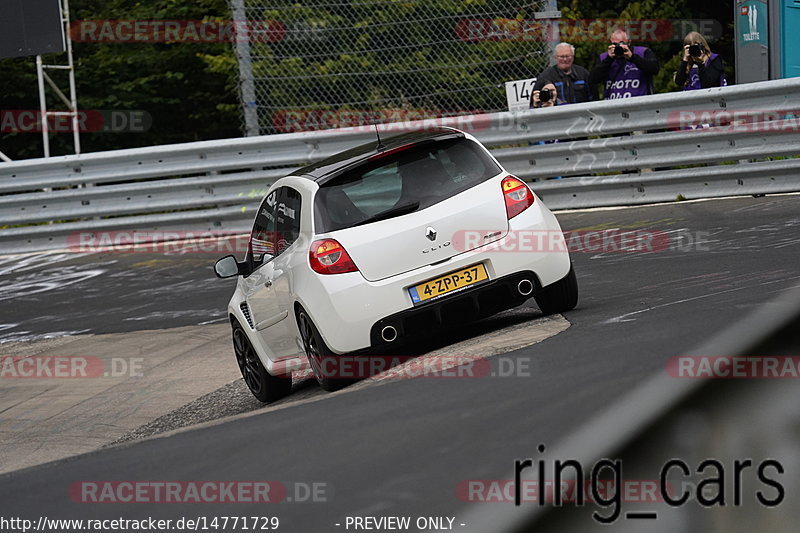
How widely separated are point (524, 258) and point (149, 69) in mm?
23725

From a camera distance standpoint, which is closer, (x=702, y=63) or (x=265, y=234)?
(x=265, y=234)

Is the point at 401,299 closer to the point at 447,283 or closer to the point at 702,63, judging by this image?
the point at 447,283

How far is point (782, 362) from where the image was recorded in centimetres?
133

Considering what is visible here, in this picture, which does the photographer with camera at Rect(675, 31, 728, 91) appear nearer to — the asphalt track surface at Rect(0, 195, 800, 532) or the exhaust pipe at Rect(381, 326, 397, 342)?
the asphalt track surface at Rect(0, 195, 800, 532)

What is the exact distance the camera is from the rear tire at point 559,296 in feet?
24.1

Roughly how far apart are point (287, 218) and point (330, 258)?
81 cm

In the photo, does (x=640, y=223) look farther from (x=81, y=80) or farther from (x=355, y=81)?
(x=81, y=80)

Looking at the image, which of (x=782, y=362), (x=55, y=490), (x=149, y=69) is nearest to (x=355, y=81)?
(x=55, y=490)

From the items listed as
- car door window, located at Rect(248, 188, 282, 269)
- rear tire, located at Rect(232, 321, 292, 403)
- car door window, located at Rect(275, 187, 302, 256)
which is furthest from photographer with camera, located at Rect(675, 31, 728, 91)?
rear tire, located at Rect(232, 321, 292, 403)

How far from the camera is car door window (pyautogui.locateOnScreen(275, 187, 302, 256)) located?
726 centimetres

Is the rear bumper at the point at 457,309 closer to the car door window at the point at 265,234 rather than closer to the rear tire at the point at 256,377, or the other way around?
the rear tire at the point at 256,377

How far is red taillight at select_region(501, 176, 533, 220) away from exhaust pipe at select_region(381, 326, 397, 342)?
38.7 inches

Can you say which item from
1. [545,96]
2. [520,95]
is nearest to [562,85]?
[545,96]

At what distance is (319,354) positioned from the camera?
22.3ft
